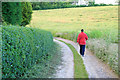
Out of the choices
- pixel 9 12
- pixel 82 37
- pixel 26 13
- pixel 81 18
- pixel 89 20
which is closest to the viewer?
pixel 82 37

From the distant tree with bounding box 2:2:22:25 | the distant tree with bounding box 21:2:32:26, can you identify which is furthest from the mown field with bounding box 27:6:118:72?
the distant tree with bounding box 2:2:22:25

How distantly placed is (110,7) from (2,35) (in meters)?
8.76

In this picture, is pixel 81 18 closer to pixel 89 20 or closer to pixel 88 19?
pixel 88 19

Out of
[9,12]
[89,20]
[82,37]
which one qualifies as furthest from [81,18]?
[9,12]

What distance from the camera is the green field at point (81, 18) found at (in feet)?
34.3

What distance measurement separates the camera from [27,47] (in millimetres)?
4707

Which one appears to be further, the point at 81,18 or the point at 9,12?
the point at 81,18

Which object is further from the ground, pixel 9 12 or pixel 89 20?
pixel 9 12

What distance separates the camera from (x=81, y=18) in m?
12.1

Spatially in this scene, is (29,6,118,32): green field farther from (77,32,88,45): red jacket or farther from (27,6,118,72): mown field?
(77,32,88,45): red jacket

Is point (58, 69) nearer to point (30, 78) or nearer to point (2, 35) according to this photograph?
point (30, 78)

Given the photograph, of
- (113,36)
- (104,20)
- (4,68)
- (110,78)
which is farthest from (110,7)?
(4,68)

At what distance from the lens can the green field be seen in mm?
10461

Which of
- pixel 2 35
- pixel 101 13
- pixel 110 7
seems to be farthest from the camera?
pixel 101 13
